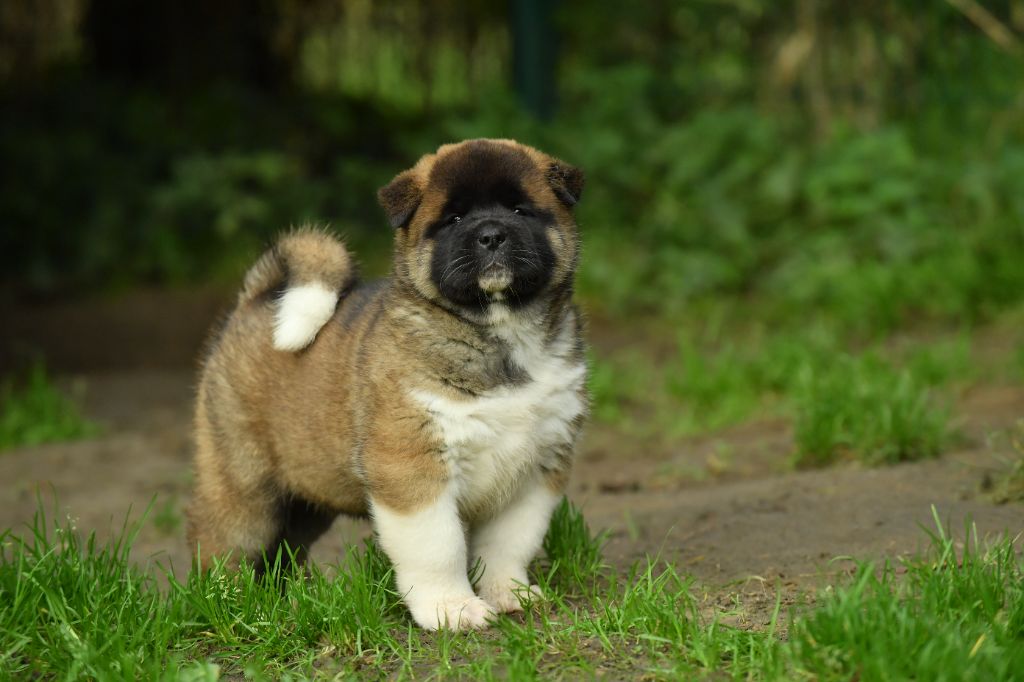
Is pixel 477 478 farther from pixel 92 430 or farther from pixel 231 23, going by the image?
pixel 231 23

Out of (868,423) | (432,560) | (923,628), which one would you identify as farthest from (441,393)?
(868,423)

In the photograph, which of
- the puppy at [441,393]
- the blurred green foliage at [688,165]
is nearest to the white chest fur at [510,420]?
the puppy at [441,393]

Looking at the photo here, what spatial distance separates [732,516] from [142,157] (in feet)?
24.0

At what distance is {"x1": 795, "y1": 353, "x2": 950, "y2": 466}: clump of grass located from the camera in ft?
17.5

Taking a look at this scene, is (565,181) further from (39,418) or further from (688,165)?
(688,165)

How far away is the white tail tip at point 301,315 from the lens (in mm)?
4215

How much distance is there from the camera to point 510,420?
373 cm

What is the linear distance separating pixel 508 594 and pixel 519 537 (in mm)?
172

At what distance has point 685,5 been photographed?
9.63 metres

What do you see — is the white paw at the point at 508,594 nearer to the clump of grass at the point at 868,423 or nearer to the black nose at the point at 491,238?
the black nose at the point at 491,238

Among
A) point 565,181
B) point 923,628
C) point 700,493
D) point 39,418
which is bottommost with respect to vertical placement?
point 39,418

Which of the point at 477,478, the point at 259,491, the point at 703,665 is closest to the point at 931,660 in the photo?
the point at 703,665

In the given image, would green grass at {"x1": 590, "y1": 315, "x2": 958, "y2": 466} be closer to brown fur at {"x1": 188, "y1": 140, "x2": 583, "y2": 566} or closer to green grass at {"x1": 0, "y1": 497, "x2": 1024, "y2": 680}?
green grass at {"x1": 0, "y1": 497, "x2": 1024, "y2": 680}

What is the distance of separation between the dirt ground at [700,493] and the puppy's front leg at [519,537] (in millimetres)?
532
